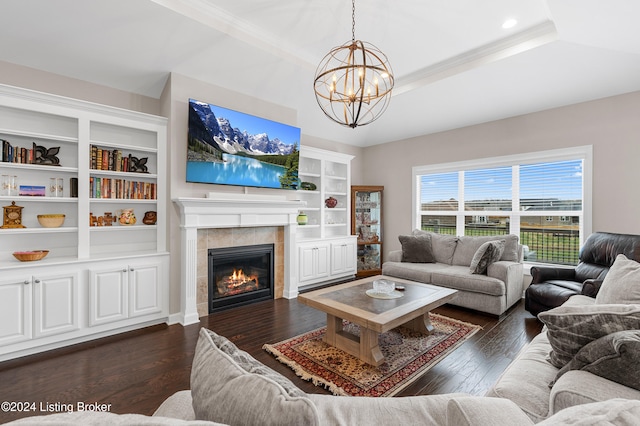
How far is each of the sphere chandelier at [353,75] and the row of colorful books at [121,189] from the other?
226 cm

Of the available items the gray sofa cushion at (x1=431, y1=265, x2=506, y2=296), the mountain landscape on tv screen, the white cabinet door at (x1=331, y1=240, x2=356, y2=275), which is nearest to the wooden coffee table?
the gray sofa cushion at (x1=431, y1=265, x2=506, y2=296)

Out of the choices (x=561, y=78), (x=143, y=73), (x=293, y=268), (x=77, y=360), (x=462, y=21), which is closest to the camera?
(x=77, y=360)

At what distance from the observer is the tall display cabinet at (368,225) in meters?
5.94

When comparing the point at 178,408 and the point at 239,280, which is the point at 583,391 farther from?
the point at 239,280

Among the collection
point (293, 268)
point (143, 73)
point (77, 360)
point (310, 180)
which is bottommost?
point (77, 360)

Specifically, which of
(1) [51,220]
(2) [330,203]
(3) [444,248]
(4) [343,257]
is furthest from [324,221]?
(1) [51,220]

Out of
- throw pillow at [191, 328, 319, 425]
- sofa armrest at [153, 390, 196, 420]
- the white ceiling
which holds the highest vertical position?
the white ceiling

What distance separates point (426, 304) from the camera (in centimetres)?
270

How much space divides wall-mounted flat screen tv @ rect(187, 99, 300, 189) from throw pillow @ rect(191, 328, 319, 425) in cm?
313

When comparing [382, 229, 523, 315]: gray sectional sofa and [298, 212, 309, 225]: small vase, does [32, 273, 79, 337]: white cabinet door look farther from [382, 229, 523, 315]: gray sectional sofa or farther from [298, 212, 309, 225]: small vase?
[382, 229, 523, 315]: gray sectional sofa

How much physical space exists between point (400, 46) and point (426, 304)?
2.93 metres

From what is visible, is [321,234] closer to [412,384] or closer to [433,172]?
[433,172]

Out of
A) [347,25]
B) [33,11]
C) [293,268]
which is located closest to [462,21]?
[347,25]

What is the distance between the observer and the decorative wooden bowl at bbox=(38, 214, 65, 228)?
115 inches
